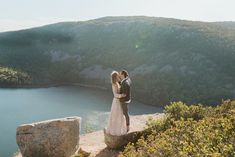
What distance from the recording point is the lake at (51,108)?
56.8m

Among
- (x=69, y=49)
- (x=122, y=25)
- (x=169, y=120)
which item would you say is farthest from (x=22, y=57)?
(x=169, y=120)

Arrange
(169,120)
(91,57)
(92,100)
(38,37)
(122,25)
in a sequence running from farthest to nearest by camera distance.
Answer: (38,37)
(122,25)
(91,57)
(92,100)
(169,120)

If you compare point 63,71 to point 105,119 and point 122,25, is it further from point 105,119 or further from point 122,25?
point 105,119

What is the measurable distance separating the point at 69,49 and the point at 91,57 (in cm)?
1994

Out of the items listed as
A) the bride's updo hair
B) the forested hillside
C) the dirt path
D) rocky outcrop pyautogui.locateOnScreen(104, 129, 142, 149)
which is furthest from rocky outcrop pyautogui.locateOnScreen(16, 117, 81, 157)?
the forested hillside

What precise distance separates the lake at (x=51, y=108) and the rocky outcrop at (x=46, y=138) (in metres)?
25.4

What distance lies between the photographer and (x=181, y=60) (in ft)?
379

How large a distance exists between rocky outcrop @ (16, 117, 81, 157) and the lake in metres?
25.4

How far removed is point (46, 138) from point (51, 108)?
6098 centimetres

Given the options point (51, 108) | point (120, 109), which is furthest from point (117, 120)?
point (51, 108)

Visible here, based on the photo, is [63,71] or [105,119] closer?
[105,119]

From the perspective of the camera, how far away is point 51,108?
256 feet

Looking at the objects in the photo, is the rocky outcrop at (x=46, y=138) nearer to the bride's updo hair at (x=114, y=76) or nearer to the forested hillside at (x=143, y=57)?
the bride's updo hair at (x=114, y=76)

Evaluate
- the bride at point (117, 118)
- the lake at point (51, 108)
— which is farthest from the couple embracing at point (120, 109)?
the lake at point (51, 108)
